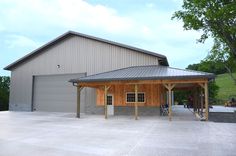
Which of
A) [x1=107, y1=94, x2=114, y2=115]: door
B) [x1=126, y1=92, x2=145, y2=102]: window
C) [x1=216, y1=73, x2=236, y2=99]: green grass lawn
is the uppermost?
[x1=216, y1=73, x2=236, y2=99]: green grass lawn

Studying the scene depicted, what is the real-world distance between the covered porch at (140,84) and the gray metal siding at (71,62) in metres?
1.24

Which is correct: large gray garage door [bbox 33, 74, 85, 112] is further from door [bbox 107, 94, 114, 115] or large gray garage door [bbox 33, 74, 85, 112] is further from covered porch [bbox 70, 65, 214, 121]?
covered porch [bbox 70, 65, 214, 121]

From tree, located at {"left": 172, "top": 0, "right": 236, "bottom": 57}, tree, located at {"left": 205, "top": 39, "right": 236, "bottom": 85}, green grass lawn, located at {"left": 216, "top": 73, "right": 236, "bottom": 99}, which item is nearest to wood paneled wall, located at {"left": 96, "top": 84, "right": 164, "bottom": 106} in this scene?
tree, located at {"left": 172, "top": 0, "right": 236, "bottom": 57}

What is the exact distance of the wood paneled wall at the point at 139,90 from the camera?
55.4ft

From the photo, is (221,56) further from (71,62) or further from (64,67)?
(64,67)

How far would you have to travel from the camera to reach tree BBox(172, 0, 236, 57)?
14.1 meters

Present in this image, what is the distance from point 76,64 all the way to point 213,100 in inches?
1104

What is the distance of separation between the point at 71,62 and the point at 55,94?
3477 millimetres

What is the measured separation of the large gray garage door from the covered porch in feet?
10.1

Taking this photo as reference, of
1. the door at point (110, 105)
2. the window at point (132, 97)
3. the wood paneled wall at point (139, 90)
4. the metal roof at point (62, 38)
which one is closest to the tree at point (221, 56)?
the metal roof at point (62, 38)

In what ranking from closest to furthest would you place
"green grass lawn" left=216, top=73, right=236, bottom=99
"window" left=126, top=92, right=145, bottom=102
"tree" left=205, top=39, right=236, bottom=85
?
"window" left=126, top=92, right=145, bottom=102
"tree" left=205, top=39, right=236, bottom=85
"green grass lawn" left=216, top=73, right=236, bottom=99

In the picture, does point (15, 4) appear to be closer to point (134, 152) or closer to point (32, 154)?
point (32, 154)

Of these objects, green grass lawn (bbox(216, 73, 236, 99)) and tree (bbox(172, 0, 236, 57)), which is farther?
green grass lawn (bbox(216, 73, 236, 99))

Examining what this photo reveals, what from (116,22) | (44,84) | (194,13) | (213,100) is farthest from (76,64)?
(213,100)
